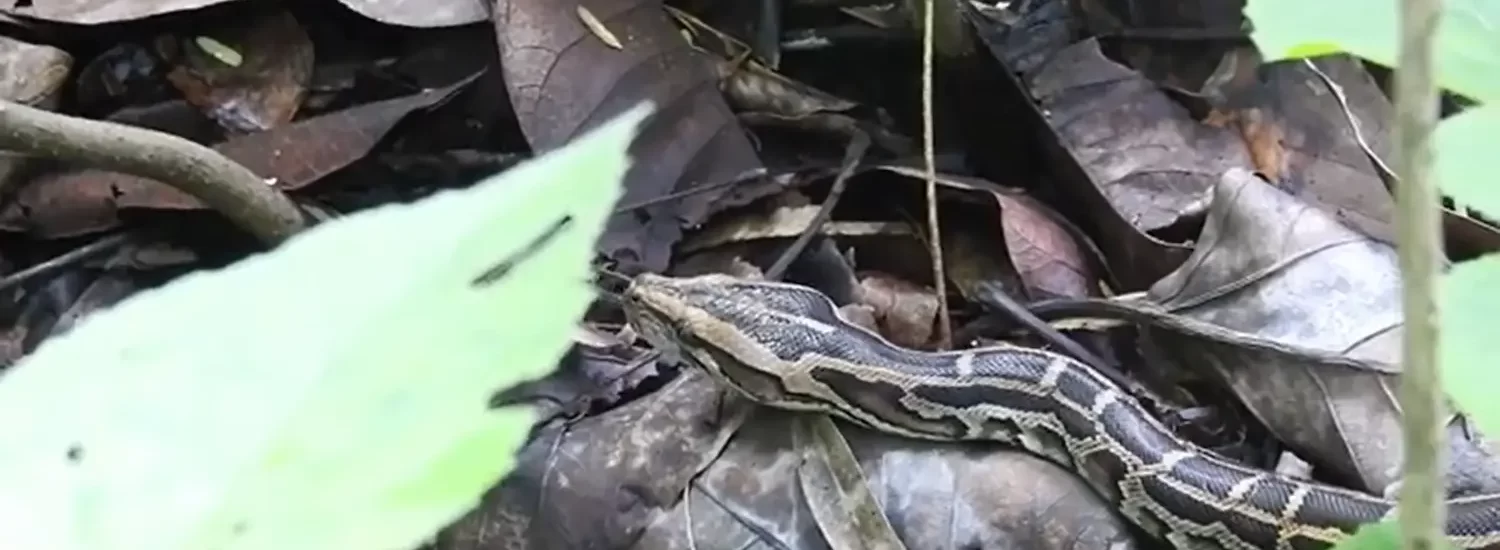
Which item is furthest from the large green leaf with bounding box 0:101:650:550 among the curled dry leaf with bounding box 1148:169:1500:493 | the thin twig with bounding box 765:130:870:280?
the thin twig with bounding box 765:130:870:280

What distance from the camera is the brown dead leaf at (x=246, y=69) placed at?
2518 mm

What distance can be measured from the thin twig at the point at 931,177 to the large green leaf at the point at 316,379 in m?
1.90

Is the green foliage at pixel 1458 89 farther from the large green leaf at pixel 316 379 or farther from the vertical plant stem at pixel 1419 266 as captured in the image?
the large green leaf at pixel 316 379

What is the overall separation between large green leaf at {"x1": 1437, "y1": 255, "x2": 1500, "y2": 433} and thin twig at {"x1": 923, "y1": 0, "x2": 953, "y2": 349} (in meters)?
1.81

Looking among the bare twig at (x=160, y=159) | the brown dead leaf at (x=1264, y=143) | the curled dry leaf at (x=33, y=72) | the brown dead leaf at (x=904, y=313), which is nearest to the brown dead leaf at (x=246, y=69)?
the curled dry leaf at (x=33, y=72)

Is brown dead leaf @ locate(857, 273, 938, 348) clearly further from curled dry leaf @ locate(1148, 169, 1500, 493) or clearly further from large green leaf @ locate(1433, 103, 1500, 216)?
large green leaf @ locate(1433, 103, 1500, 216)

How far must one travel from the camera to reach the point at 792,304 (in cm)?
229

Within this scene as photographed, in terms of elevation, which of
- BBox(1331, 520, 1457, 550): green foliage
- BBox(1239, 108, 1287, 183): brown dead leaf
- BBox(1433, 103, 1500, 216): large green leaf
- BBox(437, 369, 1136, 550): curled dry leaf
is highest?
BBox(1433, 103, 1500, 216): large green leaf

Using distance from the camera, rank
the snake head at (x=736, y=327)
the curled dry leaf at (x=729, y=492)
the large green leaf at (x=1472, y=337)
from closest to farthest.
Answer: the large green leaf at (x=1472, y=337), the curled dry leaf at (x=729, y=492), the snake head at (x=736, y=327)

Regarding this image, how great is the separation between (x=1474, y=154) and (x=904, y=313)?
1.95 metres

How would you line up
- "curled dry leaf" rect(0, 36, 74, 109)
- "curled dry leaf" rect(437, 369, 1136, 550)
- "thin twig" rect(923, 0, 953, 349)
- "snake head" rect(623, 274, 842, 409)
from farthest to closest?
"curled dry leaf" rect(0, 36, 74, 109), "thin twig" rect(923, 0, 953, 349), "snake head" rect(623, 274, 842, 409), "curled dry leaf" rect(437, 369, 1136, 550)

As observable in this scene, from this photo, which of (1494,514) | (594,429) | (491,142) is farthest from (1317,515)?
(491,142)

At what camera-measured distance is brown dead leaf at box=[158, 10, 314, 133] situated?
2518mm

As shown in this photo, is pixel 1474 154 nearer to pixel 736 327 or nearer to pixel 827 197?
pixel 736 327
